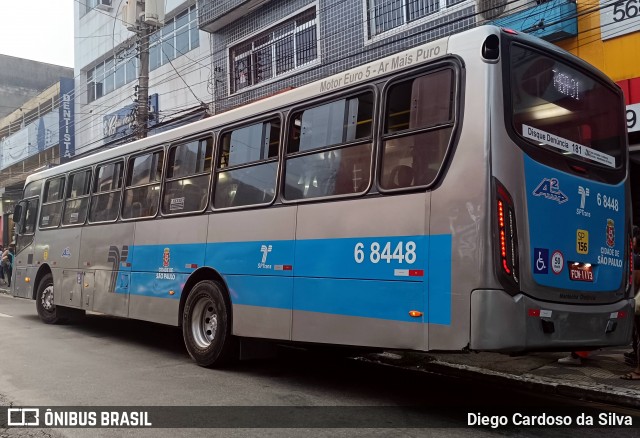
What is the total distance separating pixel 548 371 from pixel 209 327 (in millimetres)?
4267

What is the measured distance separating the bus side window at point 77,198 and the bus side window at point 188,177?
292 centimetres

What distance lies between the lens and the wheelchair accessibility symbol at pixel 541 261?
4371mm

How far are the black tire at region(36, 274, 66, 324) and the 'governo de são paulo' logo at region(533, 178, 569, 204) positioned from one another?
9.56 metres

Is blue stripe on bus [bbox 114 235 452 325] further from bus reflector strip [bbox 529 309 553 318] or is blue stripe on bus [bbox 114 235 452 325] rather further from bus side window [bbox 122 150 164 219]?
bus side window [bbox 122 150 164 219]

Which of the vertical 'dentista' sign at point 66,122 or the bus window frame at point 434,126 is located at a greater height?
the vertical 'dentista' sign at point 66,122

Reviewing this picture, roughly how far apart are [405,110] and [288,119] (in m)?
1.67

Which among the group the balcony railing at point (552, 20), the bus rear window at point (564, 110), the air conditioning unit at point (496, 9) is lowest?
the bus rear window at point (564, 110)

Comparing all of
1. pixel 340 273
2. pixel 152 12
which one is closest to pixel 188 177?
pixel 340 273

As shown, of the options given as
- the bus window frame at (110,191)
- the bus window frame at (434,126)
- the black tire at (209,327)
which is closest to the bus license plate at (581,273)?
the bus window frame at (434,126)

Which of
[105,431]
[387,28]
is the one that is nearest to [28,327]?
[105,431]

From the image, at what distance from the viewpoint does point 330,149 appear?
5562 mm

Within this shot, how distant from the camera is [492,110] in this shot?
4.32 meters

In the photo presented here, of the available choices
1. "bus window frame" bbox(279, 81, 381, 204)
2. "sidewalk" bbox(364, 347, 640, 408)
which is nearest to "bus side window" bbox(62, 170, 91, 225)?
"bus window frame" bbox(279, 81, 381, 204)

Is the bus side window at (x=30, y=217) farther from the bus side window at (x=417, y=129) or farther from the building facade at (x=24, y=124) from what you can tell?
the building facade at (x=24, y=124)
